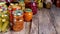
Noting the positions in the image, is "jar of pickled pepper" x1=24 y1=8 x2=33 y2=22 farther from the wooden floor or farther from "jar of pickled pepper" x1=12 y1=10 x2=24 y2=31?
"jar of pickled pepper" x1=12 y1=10 x2=24 y2=31

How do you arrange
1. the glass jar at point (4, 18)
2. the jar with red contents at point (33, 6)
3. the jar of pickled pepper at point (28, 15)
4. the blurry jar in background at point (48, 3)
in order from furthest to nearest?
the blurry jar in background at point (48, 3)
the jar with red contents at point (33, 6)
the jar of pickled pepper at point (28, 15)
the glass jar at point (4, 18)

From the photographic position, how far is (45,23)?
4.59 feet

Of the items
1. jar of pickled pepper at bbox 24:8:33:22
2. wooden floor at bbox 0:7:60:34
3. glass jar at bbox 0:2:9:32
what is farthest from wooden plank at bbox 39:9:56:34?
A: glass jar at bbox 0:2:9:32

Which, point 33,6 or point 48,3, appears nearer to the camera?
point 33,6

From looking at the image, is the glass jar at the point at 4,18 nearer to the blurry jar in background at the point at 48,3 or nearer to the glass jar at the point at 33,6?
the glass jar at the point at 33,6

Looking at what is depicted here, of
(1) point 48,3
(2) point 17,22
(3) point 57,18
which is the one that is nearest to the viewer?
(2) point 17,22

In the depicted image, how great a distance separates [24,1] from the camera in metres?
1.59

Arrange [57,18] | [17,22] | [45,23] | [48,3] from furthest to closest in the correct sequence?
1. [48,3]
2. [57,18]
3. [45,23]
4. [17,22]

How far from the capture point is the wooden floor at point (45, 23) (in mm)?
1264

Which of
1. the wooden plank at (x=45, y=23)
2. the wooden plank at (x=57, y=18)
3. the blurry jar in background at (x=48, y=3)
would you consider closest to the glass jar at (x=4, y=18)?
the wooden plank at (x=45, y=23)

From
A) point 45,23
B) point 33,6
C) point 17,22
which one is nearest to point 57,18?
point 45,23

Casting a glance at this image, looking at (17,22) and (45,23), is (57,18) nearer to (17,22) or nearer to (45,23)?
(45,23)

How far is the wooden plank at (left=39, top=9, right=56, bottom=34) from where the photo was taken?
4.15 feet

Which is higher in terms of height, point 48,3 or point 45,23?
point 48,3
